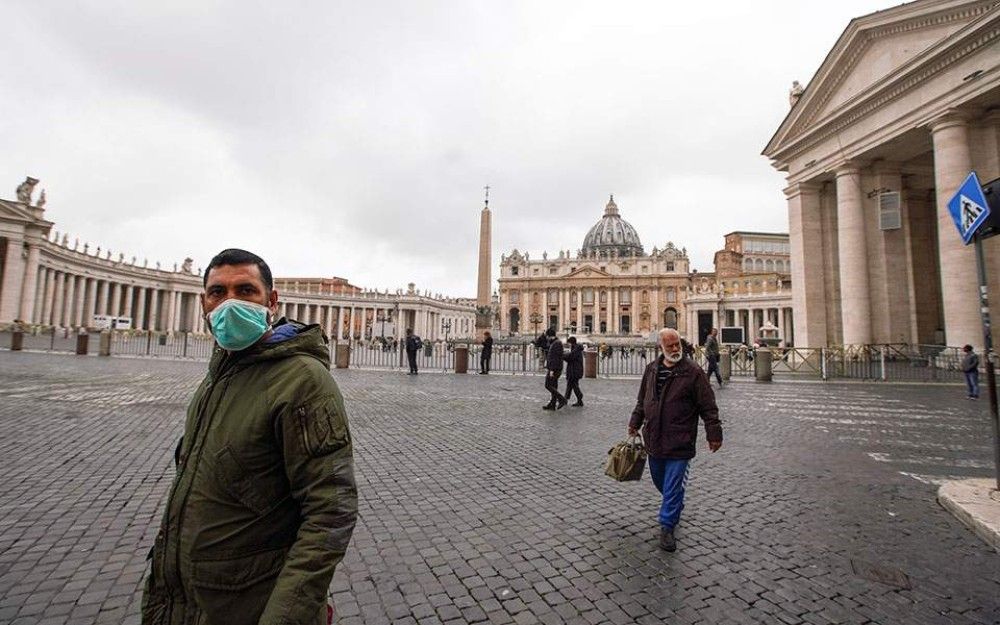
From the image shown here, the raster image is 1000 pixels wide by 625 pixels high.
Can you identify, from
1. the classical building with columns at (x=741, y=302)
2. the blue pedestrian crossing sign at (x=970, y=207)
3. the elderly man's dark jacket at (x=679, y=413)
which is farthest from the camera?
the classical building with columns at (x=741, y=302)

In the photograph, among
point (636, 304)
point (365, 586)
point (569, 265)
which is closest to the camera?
point (365, 586)

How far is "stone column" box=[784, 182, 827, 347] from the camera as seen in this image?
2289 cm

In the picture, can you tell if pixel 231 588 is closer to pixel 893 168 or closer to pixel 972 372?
pixel 972 372

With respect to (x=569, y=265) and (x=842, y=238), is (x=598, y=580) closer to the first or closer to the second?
(x=842, y=238)

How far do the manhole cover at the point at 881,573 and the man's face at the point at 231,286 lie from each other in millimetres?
4019

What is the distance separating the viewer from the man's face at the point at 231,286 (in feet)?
5.84

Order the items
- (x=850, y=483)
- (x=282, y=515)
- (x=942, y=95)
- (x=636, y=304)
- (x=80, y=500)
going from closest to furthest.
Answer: (x=282, y=515) → (x=80, y=500) → (x=850, y=483) → (x=942, y=95) → (x=636, y=304)

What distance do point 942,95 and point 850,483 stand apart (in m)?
19.2

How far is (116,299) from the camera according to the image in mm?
57812

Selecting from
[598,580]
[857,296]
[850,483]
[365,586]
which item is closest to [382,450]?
[365,586]

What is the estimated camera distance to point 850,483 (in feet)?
17.0

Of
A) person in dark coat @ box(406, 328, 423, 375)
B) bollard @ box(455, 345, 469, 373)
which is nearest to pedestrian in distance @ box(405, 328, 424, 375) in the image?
person in dark coat @ box(406, 328, 423, 375)

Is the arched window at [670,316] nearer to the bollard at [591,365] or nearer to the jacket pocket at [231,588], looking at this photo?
the bollard at [591,365]

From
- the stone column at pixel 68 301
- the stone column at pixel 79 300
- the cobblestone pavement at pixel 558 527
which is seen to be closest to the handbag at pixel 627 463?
the cobblestone pavement at pixel 558 527
